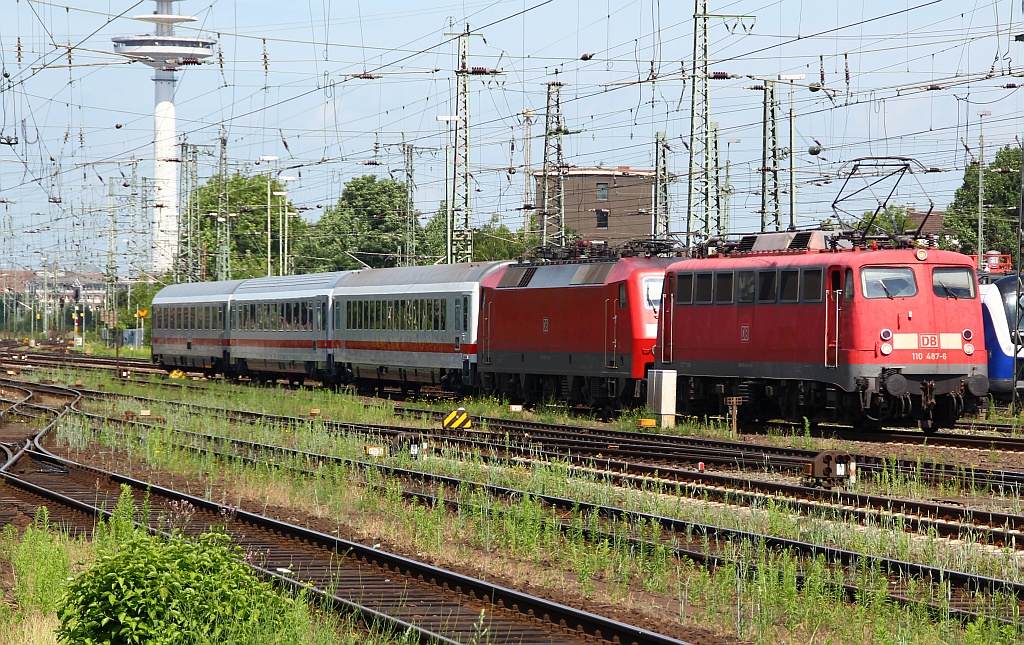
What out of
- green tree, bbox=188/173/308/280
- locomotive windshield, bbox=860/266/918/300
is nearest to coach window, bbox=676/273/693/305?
locomotive windshield, bbox=860/266/918/300

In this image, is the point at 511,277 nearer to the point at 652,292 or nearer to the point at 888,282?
the point at 652,292

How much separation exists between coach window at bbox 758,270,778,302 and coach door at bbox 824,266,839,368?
1.33 meters

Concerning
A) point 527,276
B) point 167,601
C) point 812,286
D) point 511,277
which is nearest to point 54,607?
point 167,601

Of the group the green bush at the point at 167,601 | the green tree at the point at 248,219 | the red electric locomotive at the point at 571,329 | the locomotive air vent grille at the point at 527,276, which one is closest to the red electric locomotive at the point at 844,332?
the red electric locomotive at the point at 571,329

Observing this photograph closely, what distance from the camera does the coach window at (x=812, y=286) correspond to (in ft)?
74.3

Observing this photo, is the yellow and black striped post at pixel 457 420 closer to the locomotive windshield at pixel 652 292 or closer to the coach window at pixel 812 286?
the locomotive windshield at pixel 652 292

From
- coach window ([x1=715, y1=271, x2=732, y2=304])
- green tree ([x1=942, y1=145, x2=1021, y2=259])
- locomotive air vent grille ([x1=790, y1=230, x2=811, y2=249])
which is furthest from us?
green tree ([x1=942, y1=145, x2=1021, y2=259])

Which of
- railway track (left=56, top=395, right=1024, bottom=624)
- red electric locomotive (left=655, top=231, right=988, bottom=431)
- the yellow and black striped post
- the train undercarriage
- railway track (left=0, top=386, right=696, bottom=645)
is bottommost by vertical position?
railway track (left=0, top=386, right=696, bottom=645)

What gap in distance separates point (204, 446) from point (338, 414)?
24.0 ft

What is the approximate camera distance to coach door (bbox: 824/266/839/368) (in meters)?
22.2

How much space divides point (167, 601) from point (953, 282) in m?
18.1

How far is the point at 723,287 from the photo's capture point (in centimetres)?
2475

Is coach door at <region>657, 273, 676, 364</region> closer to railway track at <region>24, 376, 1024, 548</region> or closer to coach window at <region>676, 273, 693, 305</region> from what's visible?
coach window at <region>676, 273, 693, 305</region>

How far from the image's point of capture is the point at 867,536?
501 inches
